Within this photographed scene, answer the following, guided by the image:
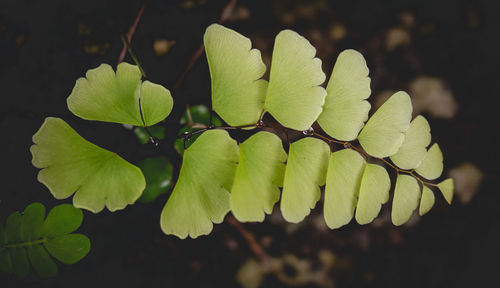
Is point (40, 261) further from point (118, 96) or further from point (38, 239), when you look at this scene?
point (118, 96)

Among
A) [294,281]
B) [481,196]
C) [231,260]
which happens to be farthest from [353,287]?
[481,196]

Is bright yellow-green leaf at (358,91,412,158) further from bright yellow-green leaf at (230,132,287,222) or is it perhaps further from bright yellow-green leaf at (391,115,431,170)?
bright yellow-green leaf at (230,132,287,222)

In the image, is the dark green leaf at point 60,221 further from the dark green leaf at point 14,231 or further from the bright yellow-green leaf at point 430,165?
the bright yellow-green leaf at point 430,165

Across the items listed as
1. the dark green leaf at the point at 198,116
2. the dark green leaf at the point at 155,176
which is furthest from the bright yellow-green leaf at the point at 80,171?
the dark green leaf at the point at 198,116

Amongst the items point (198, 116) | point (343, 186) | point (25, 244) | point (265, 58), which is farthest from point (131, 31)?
point (343, 186)

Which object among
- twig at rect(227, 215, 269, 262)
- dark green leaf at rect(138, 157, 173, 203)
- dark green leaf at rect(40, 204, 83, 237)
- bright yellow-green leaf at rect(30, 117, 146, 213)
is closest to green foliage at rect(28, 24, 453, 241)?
bright yellow-green leaf at rect(30, 117, 146, 213)

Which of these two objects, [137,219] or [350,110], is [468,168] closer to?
[350,110]
